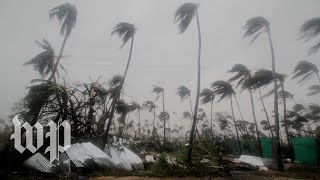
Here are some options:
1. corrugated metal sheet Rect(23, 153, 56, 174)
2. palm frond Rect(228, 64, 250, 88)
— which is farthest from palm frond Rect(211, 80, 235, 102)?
corrugated metal sheet Rect(23, 153, 56, 174)

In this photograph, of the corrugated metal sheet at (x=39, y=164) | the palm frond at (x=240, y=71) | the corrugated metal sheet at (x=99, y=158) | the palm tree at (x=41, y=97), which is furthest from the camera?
the palm frond at (x=240, y=71)

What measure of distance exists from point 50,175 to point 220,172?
24.2ft

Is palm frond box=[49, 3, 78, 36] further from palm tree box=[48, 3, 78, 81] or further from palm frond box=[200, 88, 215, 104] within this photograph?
palm frond box=[200, 88, 215, 104]

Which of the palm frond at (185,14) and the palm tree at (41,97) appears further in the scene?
the palm frond at (185,14)

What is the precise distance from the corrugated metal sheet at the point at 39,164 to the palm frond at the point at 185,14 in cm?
1252

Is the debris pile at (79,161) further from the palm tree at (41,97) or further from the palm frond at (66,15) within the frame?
the palm frond at (66,15)

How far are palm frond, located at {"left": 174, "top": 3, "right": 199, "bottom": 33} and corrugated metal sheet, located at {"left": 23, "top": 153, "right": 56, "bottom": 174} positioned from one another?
41.1 ft

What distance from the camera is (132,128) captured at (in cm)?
7738

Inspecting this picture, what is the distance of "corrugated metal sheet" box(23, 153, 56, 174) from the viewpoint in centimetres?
973

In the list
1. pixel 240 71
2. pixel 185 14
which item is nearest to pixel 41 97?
pixel 185 14

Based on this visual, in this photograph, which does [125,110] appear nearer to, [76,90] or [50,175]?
[76,90]

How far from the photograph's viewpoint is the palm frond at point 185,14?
1758 centimetres

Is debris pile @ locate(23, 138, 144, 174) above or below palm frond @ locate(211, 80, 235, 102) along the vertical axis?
below

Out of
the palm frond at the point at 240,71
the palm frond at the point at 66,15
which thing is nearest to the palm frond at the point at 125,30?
the palm frond at the point at 66,15
